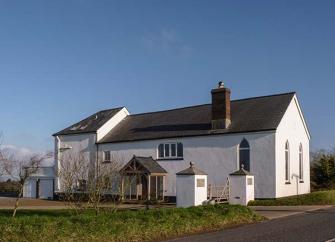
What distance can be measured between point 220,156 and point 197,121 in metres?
4.55

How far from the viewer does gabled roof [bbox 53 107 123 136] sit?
46.7 m

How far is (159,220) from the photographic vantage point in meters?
16.9

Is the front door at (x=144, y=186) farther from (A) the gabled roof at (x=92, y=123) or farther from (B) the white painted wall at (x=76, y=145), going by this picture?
(A) the gabled roof at (x=92, y=123)

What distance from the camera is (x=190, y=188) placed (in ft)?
87.8

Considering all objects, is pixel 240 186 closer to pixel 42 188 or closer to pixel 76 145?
pixel 76 145

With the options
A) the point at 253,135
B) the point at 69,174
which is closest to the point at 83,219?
the point at 69,174

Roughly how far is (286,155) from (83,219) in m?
23.4

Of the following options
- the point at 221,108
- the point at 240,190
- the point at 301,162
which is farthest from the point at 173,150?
the point at 301,162

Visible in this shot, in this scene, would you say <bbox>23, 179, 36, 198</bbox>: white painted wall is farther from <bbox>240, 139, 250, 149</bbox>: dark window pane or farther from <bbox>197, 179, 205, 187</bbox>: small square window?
<bbox>197, 179, 205, 187</bbox>: small square window

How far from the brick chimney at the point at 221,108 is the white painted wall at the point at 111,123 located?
12700 millimetres

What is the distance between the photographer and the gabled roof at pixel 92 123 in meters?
46.7

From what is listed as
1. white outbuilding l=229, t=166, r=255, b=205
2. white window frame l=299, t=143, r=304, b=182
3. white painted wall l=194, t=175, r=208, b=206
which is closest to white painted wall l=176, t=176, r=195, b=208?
white painted wall l=194, t=175, r=208, b=206

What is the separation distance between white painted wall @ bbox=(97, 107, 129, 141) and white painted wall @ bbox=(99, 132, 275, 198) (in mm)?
4290

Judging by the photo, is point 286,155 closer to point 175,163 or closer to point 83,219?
point 175,163
